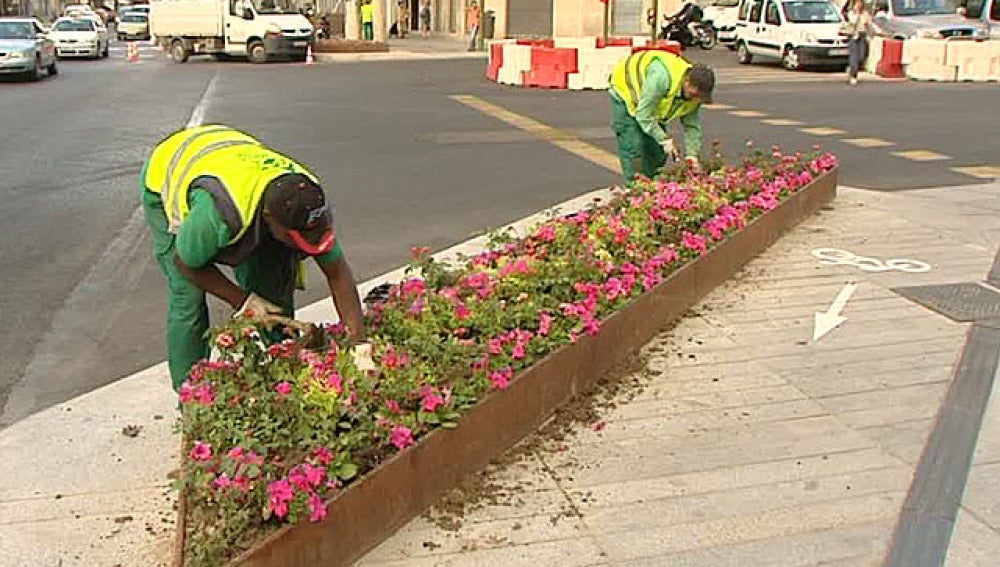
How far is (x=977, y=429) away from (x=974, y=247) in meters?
3.83

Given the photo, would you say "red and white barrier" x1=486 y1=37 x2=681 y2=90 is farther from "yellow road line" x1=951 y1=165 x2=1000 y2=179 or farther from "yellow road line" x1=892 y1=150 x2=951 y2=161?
"yellow road line" x1=951 y1=165 x2=1000 y2=179

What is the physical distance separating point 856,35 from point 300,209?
21643 mm

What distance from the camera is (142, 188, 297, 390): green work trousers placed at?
14.6 feet

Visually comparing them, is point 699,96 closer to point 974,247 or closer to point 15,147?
point 974,247

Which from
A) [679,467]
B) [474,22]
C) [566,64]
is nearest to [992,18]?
[566,64]

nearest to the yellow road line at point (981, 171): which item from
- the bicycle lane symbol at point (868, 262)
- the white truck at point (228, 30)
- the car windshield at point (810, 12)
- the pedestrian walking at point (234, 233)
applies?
the bicycle lane symbol at point (868, 262)

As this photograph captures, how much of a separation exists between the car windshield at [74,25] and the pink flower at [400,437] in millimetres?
34602

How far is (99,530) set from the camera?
12.8 feet

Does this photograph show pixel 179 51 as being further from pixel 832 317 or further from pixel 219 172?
pixel 219 172

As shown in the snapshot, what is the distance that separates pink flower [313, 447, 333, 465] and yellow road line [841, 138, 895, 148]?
1155 centimetres

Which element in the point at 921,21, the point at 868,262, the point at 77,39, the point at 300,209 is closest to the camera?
the point at 300,209

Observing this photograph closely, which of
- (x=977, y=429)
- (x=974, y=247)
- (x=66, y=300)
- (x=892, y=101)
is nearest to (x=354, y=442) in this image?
(x=977, y=429)

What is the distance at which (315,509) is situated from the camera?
11.2 ft

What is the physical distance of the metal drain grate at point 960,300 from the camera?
6383 mm
